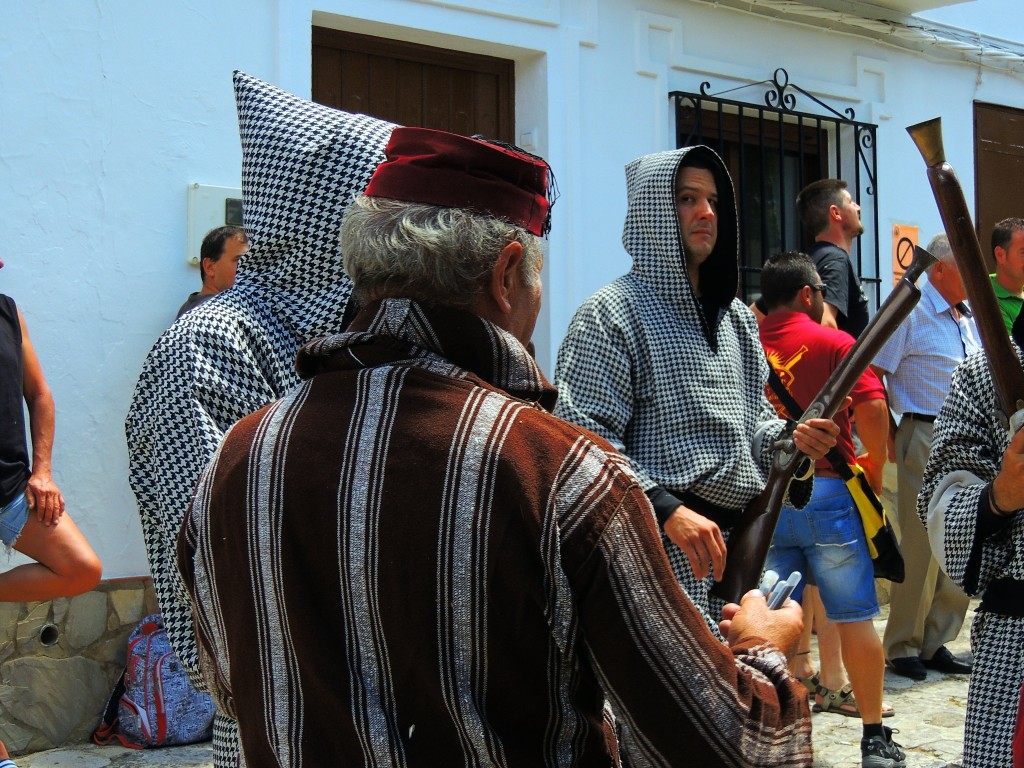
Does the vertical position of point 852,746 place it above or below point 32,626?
below

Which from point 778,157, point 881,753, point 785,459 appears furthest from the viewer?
point 778,157

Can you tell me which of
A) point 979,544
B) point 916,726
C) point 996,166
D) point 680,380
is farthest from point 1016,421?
point 996,166

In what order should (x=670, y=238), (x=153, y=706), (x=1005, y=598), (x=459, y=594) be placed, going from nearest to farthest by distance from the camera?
(x=459, y=594)
(x=1005, y=598)
(x=670, y=238)
(x=153, y=706)

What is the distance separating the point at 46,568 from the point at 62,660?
731 millimetres

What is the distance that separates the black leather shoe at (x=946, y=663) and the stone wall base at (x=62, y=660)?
12.7ft

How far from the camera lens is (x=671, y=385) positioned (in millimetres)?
3326

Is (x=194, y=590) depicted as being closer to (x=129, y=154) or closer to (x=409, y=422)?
(x=409, y=422)

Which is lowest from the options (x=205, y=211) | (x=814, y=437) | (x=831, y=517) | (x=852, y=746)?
(x=852, y=746)

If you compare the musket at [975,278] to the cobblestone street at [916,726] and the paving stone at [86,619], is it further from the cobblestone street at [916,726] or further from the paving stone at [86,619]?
the paving stone at [86,619]

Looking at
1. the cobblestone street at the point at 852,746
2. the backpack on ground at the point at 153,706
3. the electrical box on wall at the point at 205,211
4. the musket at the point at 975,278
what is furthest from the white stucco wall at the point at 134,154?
the musket at the point at 975,278

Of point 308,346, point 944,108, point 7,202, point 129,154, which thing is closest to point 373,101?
point 129,154

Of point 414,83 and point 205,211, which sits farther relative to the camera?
point 414,83

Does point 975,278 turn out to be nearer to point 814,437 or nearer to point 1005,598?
point 1005,598

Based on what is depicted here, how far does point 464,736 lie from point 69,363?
4.01m
